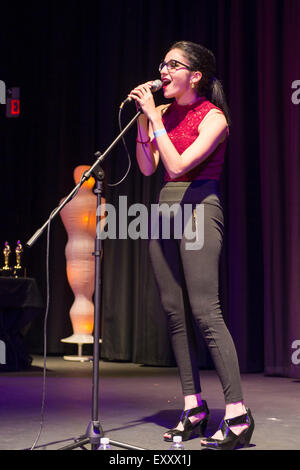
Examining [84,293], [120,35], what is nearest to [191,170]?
[84,293]

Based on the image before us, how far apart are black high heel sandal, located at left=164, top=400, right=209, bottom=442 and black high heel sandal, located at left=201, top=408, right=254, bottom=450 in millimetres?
151

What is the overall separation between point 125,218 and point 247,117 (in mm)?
1357

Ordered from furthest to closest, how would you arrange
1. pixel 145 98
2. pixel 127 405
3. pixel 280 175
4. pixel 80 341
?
pixel 80 341 → pixel 280 175 → pixel 127 405 → pixel 145 98

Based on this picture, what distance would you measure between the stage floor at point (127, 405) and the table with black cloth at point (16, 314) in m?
0.14

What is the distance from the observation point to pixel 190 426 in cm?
230

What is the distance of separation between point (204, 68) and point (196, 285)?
0.77 metres

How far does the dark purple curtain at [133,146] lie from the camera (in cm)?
447

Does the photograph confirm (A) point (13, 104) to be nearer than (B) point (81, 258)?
No
